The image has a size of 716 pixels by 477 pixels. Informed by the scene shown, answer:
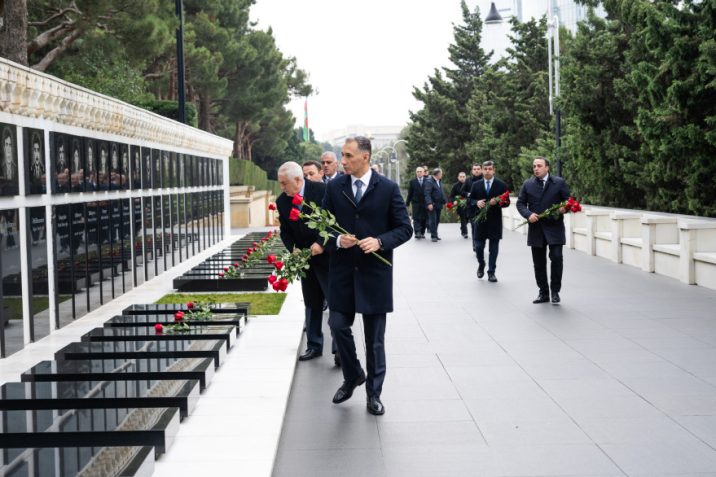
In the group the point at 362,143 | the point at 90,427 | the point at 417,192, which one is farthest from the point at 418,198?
the point at 90,427

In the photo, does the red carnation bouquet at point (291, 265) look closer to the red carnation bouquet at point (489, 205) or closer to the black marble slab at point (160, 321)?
the black marble slab at point (160, 321)

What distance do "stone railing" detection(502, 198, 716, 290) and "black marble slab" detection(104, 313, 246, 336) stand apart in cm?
733

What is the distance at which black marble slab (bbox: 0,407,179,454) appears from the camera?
579 centimetres

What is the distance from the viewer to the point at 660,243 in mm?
17125

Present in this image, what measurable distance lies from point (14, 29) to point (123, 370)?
13.3 meters

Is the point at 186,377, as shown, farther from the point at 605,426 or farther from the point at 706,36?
the point at 706,36

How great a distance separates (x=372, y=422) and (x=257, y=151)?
69.7 m

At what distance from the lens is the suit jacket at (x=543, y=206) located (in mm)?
12922

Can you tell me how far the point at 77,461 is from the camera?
5352mm

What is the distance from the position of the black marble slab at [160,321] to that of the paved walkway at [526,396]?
3.67ft

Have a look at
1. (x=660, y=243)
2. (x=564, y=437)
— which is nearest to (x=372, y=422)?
(x=564, y=437)

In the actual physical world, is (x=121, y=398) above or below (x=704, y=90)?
below

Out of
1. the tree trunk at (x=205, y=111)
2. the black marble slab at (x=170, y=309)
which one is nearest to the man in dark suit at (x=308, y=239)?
the black marble slab at (x=170, y=309)

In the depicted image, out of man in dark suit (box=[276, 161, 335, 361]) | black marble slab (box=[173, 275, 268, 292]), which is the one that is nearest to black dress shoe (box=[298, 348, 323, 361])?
man in dark suit (box=[276, 161, 335, 361])
